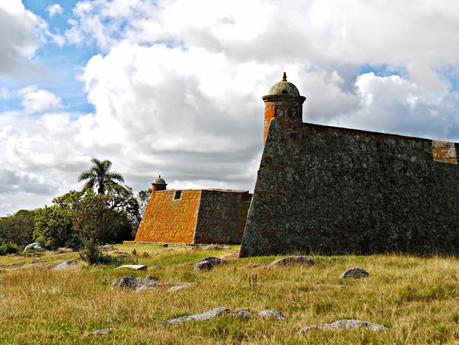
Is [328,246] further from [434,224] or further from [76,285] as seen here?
[76,285]

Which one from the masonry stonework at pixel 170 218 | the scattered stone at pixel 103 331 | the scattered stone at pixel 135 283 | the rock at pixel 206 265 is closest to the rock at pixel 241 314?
the scattered stone at pixel 103 331

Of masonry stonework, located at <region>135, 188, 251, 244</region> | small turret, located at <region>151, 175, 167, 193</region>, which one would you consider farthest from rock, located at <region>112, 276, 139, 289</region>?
small turret, located at <region>151, 175, 167, 193</region>

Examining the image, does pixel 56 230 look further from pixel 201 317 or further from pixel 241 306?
pixel 201 317

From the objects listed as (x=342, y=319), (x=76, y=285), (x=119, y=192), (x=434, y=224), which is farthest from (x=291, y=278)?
(x=119, y=192)

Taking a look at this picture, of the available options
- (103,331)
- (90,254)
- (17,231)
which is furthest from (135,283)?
(17,231)

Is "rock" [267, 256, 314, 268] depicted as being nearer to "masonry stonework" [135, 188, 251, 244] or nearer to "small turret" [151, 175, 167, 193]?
Answer: "masonry stonework" [135, 188, 251, 244]

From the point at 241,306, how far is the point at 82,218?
25.8 m

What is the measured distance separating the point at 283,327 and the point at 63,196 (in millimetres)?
43137

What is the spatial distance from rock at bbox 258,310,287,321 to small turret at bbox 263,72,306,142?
12.0 metres

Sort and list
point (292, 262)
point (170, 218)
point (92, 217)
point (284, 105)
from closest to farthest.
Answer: point (292, 262) → point (284, 105) → point (92, 217) → point (170, 218)

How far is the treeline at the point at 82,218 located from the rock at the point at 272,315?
24973mm

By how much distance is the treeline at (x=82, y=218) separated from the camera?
111ft

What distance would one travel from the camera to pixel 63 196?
46469mm

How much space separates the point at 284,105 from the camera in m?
19.1
